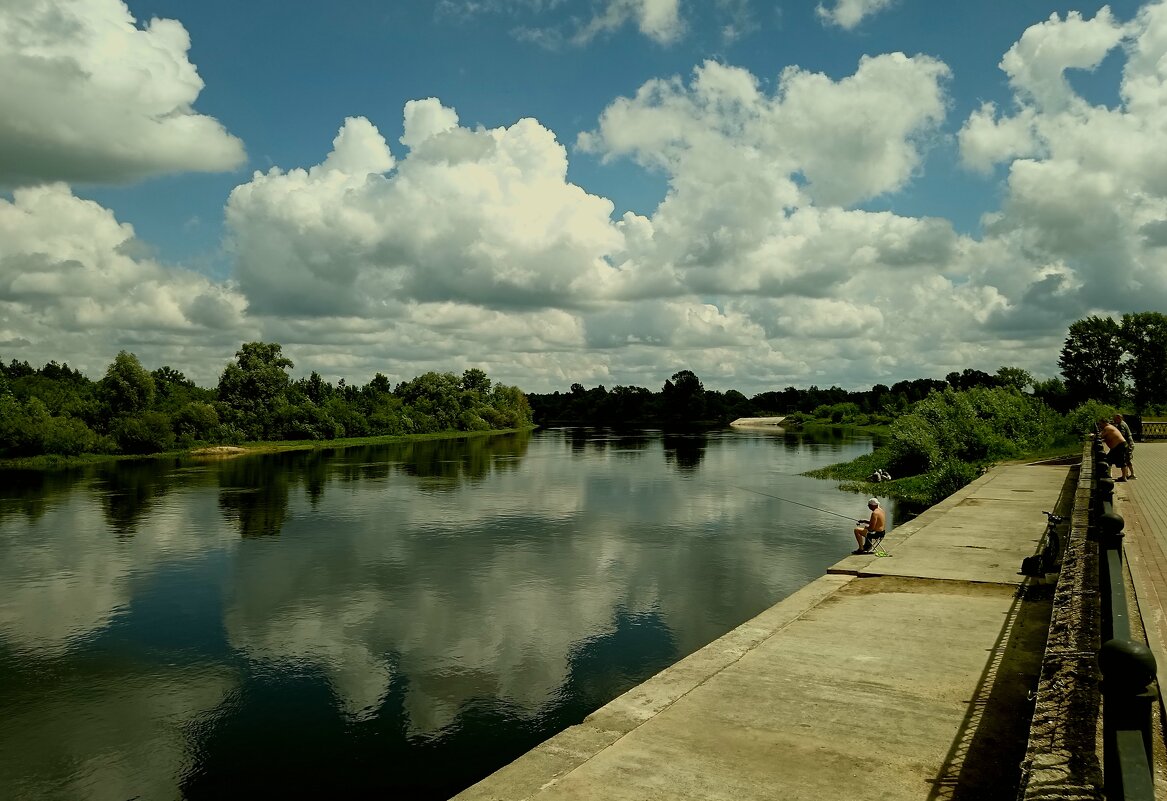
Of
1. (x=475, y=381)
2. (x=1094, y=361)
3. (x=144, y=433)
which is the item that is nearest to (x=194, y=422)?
(x=144, y=433)

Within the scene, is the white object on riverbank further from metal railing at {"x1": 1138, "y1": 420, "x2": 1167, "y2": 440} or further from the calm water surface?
the calm water surface

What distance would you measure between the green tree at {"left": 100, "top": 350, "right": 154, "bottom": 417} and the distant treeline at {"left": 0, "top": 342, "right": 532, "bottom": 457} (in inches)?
3.8

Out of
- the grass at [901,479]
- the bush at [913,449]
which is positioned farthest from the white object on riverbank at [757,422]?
the bush at [913,449]

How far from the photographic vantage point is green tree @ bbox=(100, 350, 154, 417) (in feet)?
269

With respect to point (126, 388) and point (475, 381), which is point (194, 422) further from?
point (475, 381)

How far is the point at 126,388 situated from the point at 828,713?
294ft

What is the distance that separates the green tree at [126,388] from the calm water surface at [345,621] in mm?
41375

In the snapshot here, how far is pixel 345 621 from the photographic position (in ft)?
67.9

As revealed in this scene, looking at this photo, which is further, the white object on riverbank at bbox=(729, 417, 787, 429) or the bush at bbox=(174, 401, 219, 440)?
the white object on riverbank at bbox=(729, 417, 787, 429)

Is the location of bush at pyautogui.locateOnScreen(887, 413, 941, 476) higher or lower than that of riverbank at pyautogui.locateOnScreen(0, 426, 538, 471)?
higher

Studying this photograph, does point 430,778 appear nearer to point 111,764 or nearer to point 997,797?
point 111,764

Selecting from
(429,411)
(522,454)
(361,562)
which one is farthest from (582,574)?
(429,411)

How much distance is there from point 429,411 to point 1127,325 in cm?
10264

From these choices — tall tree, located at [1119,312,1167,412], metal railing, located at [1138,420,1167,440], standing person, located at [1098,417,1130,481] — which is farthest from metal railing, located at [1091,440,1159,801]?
tall tree, located at [1119,312,1167,412]
